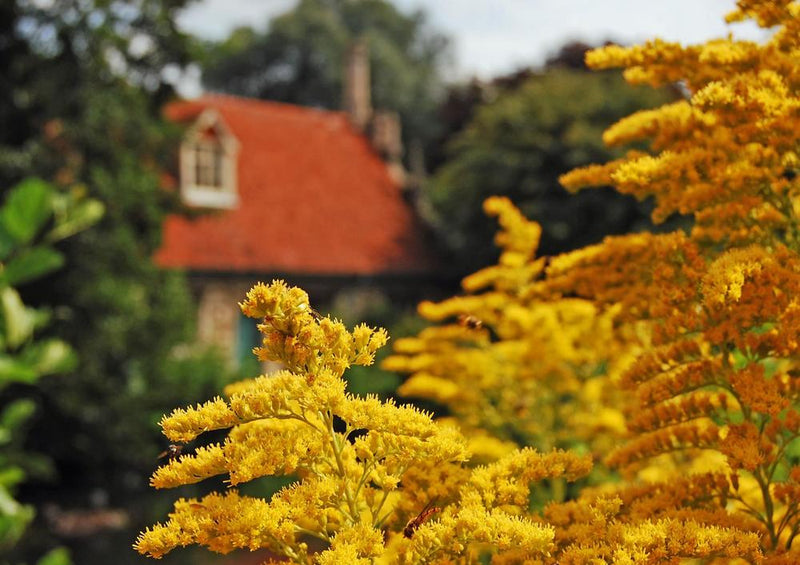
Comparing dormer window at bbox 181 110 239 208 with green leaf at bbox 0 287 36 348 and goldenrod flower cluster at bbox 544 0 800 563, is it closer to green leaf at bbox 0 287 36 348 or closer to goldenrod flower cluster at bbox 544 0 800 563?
green leaf at bbox 0 287 36 348

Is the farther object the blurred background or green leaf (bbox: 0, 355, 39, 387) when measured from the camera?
the blurred background

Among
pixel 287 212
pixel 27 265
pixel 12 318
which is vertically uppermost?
pixel 287 212

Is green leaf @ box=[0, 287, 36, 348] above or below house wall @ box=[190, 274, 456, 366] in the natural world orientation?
below

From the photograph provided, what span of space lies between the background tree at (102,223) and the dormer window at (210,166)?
4.73m

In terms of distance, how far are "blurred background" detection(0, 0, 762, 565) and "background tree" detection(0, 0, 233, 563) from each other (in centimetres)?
4

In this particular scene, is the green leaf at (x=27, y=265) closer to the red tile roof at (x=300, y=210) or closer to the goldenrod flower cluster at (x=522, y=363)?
the goldenrod flower cluster at (x=522, y=363)

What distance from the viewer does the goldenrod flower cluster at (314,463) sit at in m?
2.77

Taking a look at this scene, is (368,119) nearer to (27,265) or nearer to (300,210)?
(300,210)

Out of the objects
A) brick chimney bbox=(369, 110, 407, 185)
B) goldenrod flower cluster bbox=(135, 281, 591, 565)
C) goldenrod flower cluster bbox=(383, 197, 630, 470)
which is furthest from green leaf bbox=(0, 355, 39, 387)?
brick chimney bbox=(369, 110, 407, 185)

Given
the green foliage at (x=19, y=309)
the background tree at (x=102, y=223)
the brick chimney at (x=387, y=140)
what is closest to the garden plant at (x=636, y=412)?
the green foliage at (x=19, y=309)

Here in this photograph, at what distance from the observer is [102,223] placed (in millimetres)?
15781

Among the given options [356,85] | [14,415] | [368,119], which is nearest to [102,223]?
[14,415]

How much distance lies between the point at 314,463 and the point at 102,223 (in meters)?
13.7

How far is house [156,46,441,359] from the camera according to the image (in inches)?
849
